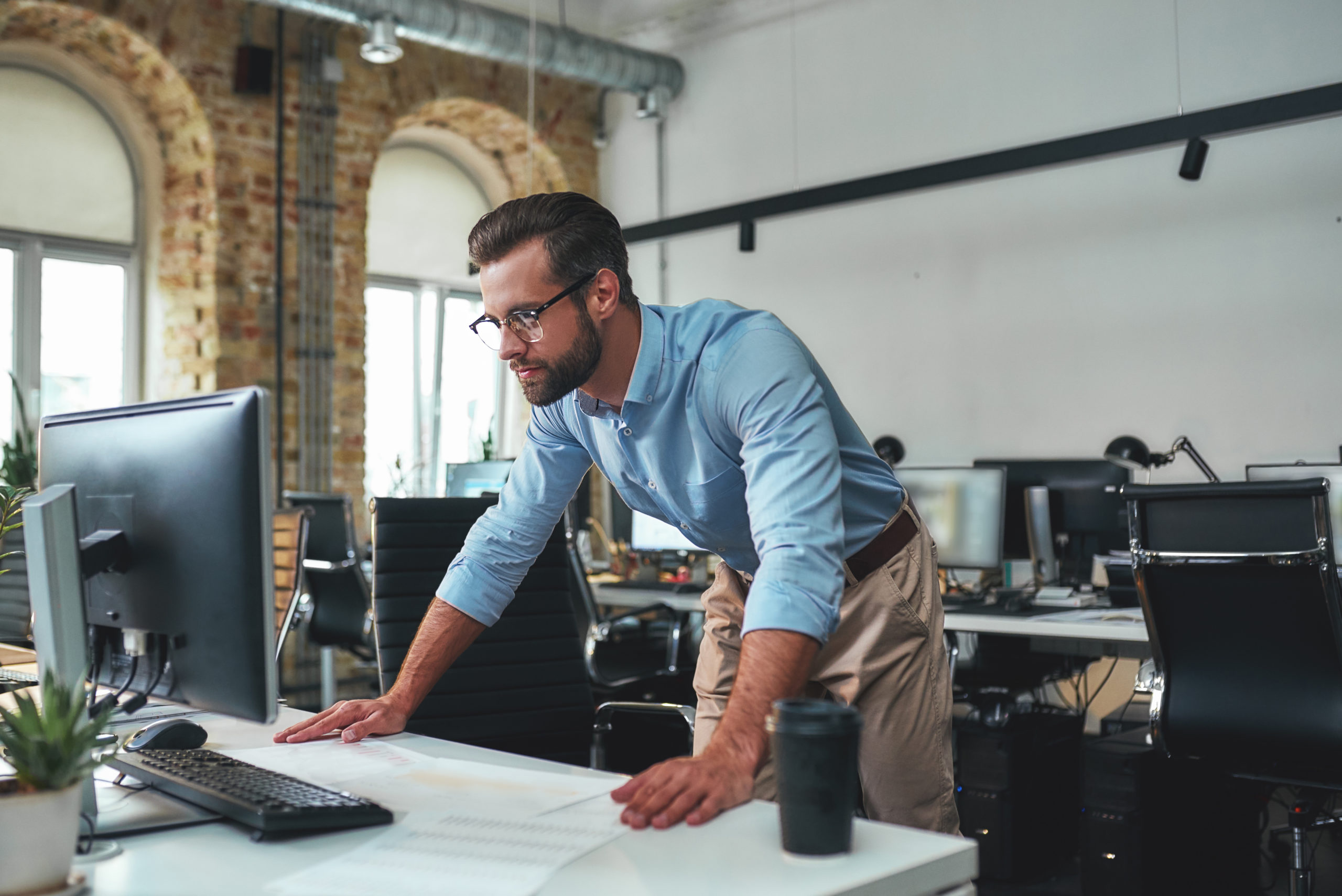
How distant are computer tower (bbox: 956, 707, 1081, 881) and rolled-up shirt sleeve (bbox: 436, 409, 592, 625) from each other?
A: 1.97 m

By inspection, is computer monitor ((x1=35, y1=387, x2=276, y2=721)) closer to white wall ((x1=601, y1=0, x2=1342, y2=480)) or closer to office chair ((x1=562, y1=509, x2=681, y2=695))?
office chair ((x1=562, y1=509, x2=681, y2=695))

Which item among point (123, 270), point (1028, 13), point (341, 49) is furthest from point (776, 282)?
point (123, 270)

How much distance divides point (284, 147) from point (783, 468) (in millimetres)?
5280

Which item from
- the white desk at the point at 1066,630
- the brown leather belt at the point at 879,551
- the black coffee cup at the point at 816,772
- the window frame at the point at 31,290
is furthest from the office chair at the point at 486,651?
the window frame at the point at 31,290

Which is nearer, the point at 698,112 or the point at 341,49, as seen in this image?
the point at 341,49

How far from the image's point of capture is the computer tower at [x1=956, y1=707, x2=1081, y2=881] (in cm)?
326

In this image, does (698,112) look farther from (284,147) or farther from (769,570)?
(769,570)

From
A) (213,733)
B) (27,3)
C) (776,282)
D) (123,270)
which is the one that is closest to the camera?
(213,733)

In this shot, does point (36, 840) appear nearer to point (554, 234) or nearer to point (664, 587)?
point (554, 234)

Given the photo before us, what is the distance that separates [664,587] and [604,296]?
10.1 ft

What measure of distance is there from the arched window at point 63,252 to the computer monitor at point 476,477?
2.12 metres

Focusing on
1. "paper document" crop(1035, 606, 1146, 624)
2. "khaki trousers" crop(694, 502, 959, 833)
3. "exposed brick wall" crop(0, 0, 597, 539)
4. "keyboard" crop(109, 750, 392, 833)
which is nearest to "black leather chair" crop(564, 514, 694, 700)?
"paper document" crop(1035, 606, 1146, 624)

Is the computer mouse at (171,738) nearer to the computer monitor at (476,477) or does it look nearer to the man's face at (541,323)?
the man's face at (541,323)

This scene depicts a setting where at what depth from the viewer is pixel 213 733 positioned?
1.65 meters
